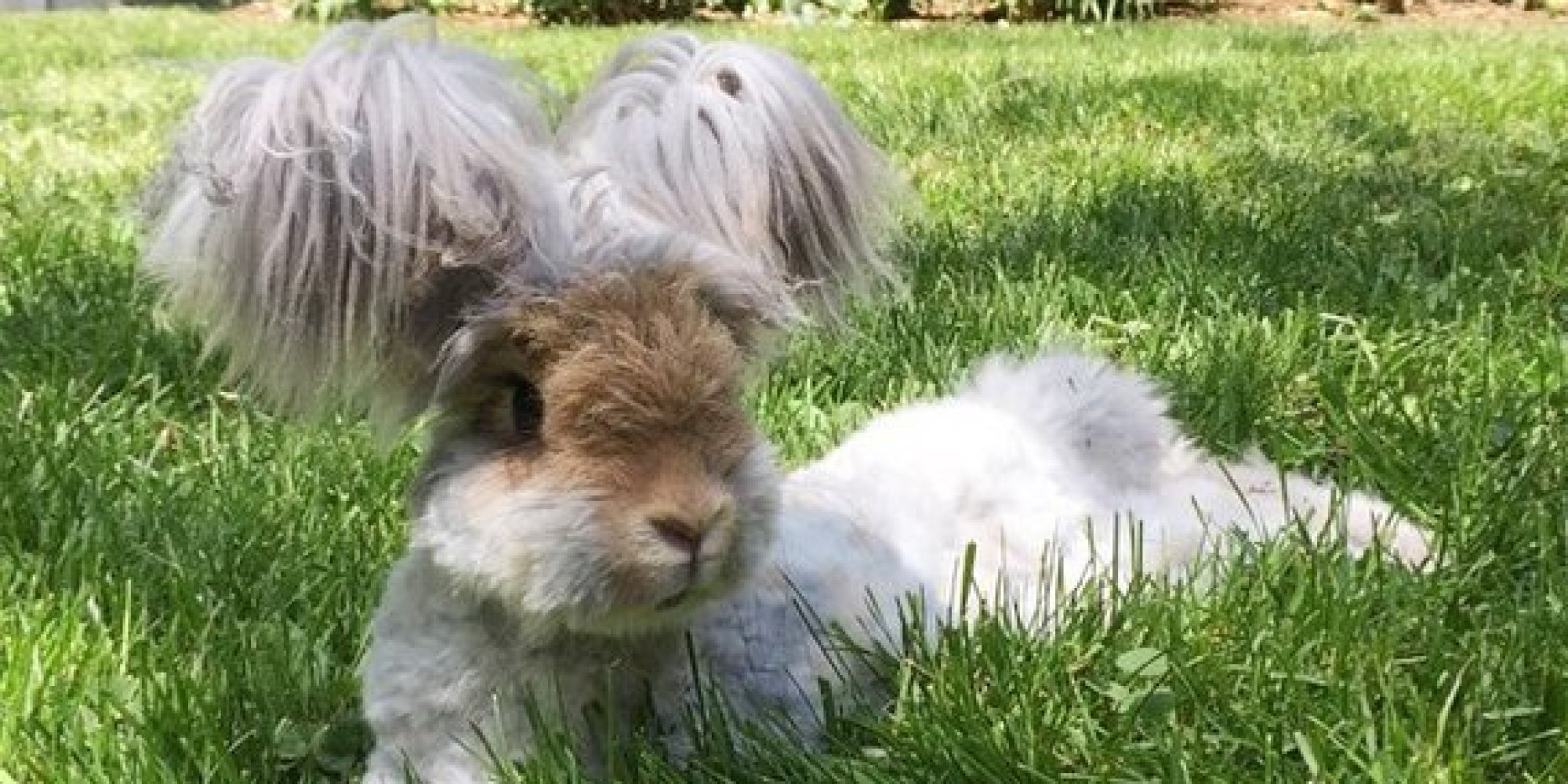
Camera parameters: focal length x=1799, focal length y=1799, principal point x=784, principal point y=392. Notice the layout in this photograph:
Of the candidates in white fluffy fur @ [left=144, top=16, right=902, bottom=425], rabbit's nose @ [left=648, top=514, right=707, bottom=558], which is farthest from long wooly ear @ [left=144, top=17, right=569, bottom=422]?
rabbit's nose @ [left=648, top=514, right=707, bottom=558]

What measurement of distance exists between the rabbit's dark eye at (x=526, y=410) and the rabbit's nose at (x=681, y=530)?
6.4 inches

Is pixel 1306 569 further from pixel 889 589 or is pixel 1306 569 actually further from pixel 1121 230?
pixel 1121 230

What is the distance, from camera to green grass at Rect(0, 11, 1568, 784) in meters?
1.88

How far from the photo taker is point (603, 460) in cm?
158

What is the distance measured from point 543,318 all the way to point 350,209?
0.19 m

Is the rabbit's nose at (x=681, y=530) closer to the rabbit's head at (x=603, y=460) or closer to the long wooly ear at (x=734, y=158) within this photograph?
the rabbit's head at (x=603, y=460)

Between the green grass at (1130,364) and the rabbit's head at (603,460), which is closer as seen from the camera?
the rabbit's head at (603,460)

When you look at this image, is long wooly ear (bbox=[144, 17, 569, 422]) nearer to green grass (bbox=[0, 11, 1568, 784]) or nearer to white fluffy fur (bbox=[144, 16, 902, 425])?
white fluffy fur (bbox=[144, 16, 902, 425])

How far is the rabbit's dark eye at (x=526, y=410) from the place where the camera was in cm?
164

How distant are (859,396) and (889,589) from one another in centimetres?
120

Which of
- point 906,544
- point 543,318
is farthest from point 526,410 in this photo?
point 906,544

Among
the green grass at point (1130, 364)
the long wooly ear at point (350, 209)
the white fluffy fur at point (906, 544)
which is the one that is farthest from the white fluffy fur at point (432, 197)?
the green grass at point (1130, 364)

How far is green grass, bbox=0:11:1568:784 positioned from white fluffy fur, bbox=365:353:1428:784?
92 mm

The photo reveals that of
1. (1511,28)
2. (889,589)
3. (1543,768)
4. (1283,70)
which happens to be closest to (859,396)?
(889,589)
